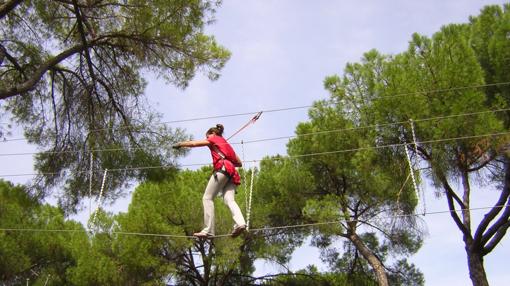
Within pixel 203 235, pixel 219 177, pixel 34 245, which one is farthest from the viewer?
pixel 34 245

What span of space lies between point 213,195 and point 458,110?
4321 mm

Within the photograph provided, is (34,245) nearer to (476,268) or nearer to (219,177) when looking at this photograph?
(219,177)

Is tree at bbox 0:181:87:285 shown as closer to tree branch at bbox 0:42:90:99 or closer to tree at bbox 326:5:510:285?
tree branch at bbox 0:42:90:99

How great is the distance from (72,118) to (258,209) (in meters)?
5.21

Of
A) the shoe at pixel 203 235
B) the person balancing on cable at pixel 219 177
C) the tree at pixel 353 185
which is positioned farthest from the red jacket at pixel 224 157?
the tree at pixel 353 185

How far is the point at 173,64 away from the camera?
730 centimetres

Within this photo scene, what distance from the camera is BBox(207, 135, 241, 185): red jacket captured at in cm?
504

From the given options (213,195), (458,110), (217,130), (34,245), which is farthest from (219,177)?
(34,245)

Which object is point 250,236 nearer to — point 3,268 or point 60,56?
point 3,268

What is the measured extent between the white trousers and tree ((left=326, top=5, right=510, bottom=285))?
11.2 feet

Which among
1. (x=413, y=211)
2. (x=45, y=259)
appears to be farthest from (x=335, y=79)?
(x=45, y=259)

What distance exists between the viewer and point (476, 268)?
820 centimetres

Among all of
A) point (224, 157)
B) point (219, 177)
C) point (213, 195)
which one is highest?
point (224, 157)

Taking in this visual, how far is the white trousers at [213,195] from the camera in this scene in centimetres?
496
